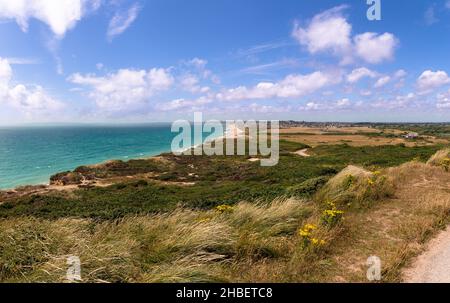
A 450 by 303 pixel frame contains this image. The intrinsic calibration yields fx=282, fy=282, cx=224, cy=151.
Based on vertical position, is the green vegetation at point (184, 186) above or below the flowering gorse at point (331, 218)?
below

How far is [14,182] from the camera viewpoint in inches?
1827

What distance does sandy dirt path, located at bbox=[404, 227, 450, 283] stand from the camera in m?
3.82

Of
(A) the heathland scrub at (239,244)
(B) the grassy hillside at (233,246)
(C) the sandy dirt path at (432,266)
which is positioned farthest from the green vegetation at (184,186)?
(C) the sandy dirt path at (432,266)

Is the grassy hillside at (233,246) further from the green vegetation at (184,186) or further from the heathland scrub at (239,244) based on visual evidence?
the green vegetation at (184,186)

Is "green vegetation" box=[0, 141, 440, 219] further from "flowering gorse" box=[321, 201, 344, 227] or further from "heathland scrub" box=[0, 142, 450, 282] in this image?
"flowering gorse" box=[321, 201, 344, 227]

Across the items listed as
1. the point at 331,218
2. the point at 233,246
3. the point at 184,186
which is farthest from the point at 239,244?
the point at 184,186

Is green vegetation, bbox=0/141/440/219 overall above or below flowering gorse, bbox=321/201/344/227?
below

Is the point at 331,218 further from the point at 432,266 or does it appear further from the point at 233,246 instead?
the point at 233,246

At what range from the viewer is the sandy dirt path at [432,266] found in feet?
12.5

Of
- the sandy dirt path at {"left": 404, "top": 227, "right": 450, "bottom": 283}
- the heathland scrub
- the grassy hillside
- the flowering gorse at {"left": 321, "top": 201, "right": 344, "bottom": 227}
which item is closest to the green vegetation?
the heathland scrub

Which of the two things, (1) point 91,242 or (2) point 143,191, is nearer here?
(1) point 91,242
